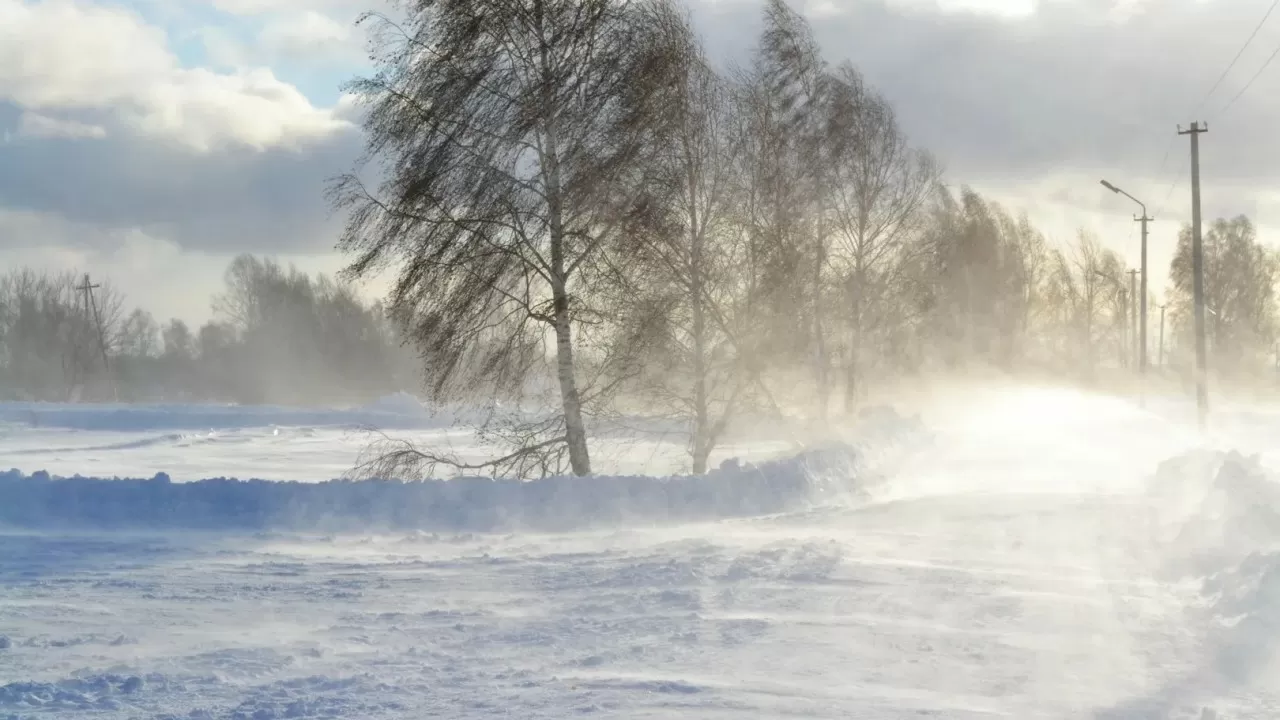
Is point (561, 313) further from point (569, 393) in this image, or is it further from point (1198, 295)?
point (1198, 295)

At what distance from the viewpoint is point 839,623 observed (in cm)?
714

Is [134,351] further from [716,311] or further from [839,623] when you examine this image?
[839,623]

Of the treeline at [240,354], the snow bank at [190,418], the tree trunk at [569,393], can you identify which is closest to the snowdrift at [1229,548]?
the tree trunk at [569,393]

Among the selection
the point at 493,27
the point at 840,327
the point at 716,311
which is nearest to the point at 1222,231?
the point at 840,327

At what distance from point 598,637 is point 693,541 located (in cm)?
369

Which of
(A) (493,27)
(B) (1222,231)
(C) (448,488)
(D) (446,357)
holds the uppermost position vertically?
(B) (1222,231)

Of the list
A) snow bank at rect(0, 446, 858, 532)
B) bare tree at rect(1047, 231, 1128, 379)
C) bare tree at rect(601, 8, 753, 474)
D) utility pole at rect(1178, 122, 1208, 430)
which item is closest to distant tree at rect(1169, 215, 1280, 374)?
bare tree at rect(1047, 231, 1128, 379)

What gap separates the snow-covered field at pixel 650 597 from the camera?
561 cm

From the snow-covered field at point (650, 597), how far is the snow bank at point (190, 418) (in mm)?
31072

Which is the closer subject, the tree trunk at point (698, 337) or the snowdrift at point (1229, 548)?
the snowdrift at point (1229, 548)

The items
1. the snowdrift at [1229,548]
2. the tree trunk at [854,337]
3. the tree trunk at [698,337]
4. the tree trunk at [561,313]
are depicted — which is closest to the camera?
the snowdrift at [1229,548]

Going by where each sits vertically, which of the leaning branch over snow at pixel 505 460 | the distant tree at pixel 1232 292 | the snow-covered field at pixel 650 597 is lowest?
the snow-covered field at pixel 650 597

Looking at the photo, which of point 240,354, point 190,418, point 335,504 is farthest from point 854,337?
point 240,354

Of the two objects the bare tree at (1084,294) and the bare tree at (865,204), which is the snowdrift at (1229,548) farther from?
the bare tree at (1084,294)
